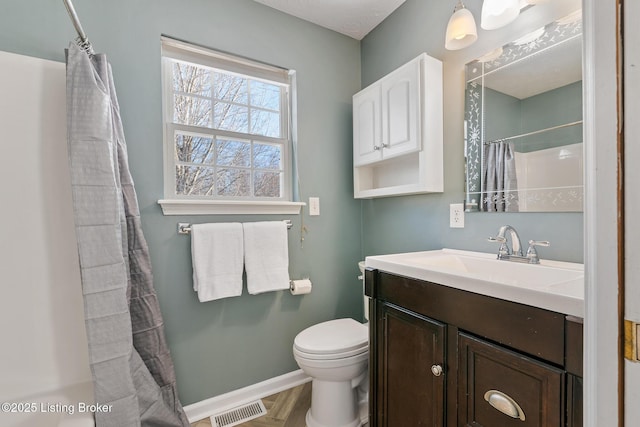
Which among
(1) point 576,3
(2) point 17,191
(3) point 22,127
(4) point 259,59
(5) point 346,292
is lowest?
(5) point 346,292

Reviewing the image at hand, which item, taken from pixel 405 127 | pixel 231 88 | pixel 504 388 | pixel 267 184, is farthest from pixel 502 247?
pixel 231 88

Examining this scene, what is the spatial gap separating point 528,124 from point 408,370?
1.17 m

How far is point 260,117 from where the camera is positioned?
196 centimetres

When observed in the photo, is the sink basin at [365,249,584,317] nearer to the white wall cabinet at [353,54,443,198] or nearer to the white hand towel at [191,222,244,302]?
the white wall cabinet at [353,54,443,198]

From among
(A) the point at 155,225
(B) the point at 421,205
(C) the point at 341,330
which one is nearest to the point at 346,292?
(C) the point at 341,330

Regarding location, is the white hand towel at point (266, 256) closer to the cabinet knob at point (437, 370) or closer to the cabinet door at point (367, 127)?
the cabinet door at point (367, 127)

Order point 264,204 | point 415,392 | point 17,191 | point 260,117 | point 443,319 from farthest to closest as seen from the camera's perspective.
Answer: point 260,117, point 264,204, point 17,191, point 415,392, point 443,319

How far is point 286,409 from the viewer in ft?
5.64

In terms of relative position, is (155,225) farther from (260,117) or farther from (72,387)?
(260,117)

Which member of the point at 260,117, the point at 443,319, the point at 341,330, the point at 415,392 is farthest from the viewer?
the point at 260,117

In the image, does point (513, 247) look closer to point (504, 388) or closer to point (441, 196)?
point (441, 196)

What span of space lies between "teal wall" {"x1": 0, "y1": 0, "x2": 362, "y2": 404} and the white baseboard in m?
0.04

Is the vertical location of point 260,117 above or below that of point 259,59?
below

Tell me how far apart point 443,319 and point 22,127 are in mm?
1887
